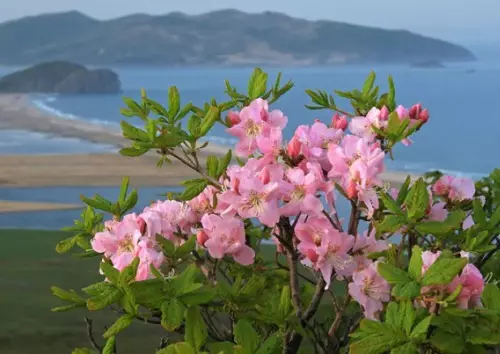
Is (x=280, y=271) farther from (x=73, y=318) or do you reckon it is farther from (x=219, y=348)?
(x=73, y=318)

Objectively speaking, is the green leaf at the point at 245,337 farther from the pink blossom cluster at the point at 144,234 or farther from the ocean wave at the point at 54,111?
the ocean wave at the point at 54,111

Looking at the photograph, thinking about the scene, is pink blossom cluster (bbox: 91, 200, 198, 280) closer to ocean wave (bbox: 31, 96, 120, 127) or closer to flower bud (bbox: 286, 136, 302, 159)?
flower bud (bbox: 286, 136, 302, 159)

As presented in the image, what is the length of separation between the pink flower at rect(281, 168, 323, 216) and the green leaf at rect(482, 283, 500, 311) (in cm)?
18

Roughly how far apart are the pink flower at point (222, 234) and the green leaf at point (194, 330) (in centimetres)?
12

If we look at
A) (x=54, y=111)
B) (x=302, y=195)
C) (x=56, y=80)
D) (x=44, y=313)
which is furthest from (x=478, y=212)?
(x=56, y=80)

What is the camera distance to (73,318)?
2672mm

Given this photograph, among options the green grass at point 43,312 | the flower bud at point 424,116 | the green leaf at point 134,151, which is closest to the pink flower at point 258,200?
the green leaf at point 134,151

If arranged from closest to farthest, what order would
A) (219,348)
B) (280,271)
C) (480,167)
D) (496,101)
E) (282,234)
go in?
1. (219,348)
2. (282,234)
3. (280,271)
4. (480,167)
5. (496,101)

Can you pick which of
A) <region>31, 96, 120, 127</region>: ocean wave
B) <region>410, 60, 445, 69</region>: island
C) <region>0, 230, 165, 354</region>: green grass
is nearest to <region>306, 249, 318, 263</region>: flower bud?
<region>0, 230, 165, 354</region>: green grass

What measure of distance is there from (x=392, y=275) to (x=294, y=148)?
7.8 inches

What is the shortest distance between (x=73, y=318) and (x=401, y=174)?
136 inches

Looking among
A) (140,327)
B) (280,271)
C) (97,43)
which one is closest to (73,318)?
→ (140,327)

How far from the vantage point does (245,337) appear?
2.62 ft

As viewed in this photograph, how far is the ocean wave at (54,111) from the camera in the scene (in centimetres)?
974
